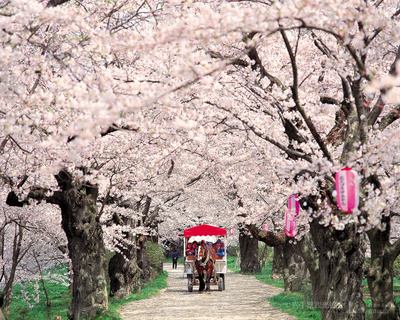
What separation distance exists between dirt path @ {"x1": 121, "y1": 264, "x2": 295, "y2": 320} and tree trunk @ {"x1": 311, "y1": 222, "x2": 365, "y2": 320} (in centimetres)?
671

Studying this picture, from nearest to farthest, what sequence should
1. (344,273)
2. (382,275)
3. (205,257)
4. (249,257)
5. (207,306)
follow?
(382,275) → (344,273) → (207,306) → (205,257) → (249,257)

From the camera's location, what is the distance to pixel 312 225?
13430mm

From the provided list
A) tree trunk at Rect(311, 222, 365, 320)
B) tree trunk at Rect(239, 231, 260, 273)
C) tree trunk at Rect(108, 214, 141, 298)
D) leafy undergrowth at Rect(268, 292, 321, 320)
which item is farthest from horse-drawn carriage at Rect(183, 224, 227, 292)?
tree trunk at Rect(311, 222, 365, 320)

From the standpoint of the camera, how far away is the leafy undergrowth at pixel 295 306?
18.5 meters

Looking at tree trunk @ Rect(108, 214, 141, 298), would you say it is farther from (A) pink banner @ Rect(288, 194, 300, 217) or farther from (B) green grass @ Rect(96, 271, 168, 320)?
(A) pink banner @ Rect(288, 194, 300, 217)

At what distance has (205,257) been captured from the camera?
28.9 m

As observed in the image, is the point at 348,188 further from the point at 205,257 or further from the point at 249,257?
the point at 249,257

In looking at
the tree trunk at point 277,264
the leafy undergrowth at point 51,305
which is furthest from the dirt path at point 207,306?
the tree trunk at point 277,264

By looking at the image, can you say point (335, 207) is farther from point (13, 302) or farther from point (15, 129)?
point (13, 302)

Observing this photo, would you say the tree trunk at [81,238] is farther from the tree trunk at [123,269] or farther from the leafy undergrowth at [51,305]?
the tree trunk at [123,269]

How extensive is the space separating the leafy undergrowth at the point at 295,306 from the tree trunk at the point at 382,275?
6.82 metres

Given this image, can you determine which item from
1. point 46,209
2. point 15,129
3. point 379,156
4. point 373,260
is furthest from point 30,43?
point 46,209

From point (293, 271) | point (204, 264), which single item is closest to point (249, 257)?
point (204, 264)

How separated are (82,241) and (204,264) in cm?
1300
